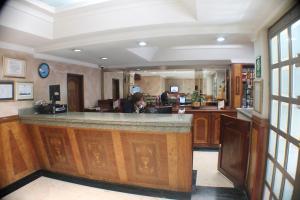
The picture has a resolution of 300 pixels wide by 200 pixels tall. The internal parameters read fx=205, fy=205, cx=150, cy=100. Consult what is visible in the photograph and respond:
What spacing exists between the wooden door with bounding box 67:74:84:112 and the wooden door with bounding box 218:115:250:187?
3230 millimetres

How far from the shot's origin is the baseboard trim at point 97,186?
2.54 m

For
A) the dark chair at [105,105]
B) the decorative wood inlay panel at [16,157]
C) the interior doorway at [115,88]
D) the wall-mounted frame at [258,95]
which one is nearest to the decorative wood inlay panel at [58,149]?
the decorative wood inlay panel at [16,157]

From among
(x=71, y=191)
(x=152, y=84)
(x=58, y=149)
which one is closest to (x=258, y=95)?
(x=71, y=191)

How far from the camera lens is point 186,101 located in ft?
18.5

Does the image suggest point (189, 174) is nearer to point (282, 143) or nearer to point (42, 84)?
point (282, 143)

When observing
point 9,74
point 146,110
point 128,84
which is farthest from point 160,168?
point 128,84

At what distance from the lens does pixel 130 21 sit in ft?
7.82

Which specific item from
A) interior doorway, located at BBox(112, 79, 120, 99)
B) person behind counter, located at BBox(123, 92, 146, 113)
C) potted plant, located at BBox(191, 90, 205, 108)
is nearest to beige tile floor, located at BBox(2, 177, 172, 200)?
person behind counter, located at BBox(123, 92, 146, 113)

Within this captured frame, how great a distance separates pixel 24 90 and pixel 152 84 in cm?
505

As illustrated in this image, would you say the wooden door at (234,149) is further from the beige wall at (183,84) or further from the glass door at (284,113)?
the beige wall at (183,84)

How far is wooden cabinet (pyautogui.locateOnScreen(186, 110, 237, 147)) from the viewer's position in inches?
180

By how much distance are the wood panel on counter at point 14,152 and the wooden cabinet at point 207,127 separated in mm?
3148

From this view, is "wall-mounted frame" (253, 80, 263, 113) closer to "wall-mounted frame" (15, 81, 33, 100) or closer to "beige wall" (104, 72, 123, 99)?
"wall-mounted frame" (15, 81, 33, 100)

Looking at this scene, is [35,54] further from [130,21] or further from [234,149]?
[234,149]
